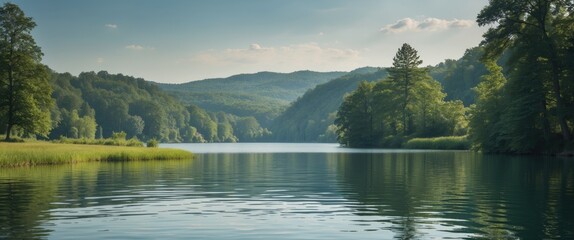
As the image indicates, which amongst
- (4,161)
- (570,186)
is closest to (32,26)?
(4,161)

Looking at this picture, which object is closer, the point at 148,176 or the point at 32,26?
the point at 148,176

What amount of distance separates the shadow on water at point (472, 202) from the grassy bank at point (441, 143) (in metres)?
63.7

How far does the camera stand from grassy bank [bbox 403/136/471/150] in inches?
4082

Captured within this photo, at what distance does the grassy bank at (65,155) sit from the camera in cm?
5103

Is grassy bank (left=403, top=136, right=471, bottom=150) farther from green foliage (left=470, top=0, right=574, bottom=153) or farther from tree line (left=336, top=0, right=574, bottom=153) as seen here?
green foliage (left=470, top=0, right=574, bottom=153)

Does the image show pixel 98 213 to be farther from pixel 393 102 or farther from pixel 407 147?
pixel 393 102

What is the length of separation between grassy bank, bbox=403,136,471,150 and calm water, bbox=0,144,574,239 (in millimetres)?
66736

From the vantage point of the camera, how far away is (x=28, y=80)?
77.6 metres

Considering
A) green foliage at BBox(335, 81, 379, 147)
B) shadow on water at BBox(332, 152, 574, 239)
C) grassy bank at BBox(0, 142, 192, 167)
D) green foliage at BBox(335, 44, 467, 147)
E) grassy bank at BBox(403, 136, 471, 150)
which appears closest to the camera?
shadow on water at BBox(332, 152, 574, 239)

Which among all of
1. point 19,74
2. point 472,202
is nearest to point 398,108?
point 19,74

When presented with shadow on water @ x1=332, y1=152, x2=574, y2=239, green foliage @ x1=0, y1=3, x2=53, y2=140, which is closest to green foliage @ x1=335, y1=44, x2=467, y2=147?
green foliage @ x1=0, y1=3, x2=53, y2=140

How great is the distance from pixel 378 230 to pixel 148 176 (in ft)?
85.4

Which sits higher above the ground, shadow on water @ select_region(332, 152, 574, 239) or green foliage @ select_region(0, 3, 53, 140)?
green foliage @ select_region(0, 3, 53, 140)

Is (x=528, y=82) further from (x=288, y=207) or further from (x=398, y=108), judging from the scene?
(x=398, y=108)
